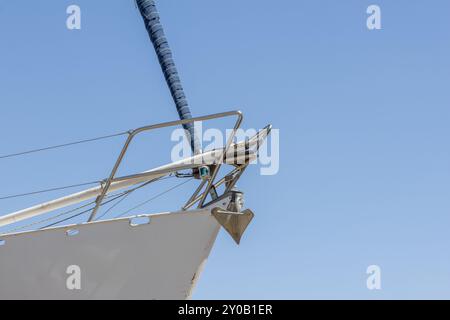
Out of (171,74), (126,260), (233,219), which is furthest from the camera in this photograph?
(171,74)

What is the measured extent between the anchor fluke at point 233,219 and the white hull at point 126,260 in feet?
0.59

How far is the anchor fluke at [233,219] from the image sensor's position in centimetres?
1568

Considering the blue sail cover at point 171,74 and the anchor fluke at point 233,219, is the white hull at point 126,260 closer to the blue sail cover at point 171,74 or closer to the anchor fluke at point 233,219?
the anchor fluke at point 233,219

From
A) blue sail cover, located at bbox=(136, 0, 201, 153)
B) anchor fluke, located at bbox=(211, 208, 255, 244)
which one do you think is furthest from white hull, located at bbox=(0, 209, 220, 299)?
blue sail cover, located at bbox=(136, 0, 201, 153)

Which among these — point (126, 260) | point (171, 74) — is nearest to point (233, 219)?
point (126, 260)

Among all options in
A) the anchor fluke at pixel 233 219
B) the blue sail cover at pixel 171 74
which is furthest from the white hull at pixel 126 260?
the blue sail cover at pixel 171 74

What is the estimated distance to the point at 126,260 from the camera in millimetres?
15961

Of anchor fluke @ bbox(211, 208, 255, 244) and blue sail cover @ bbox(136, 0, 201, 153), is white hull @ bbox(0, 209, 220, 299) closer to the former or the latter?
anchor fluke @ bbox(211, 208, 255, 244)

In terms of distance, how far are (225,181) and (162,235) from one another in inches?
79.2

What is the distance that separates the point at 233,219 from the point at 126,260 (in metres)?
2.31

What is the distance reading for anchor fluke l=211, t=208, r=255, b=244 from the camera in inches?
617

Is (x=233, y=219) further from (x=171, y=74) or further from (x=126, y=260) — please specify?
(x=171, y=74)
